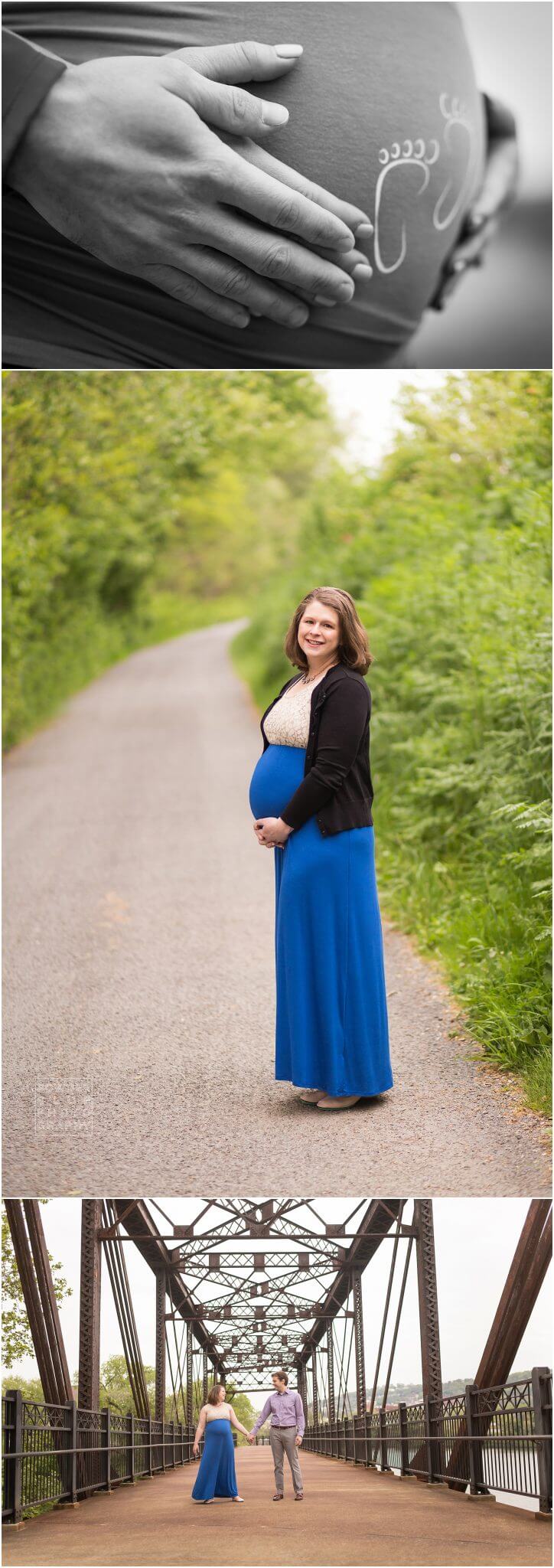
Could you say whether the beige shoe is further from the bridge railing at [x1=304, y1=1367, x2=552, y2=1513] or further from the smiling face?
the smiling face

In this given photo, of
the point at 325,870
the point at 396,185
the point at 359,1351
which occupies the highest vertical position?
the point at 396,185

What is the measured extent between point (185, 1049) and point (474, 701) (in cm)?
262

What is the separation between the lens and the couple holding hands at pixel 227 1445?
330cm

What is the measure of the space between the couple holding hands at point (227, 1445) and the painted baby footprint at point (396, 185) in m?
3.75

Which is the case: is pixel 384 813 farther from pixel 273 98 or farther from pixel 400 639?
pixel 273 98

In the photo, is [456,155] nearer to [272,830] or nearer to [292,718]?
[292,718]

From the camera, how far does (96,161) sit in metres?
3.44

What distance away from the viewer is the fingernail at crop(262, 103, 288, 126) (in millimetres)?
3547

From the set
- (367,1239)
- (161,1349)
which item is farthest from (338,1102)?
(161,1349)

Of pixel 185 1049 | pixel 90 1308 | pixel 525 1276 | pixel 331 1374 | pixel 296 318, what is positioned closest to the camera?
pixel 525 1276

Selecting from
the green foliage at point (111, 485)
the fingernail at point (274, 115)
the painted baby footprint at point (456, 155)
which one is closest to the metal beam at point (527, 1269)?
the painted baby footprint at point (456, 155)

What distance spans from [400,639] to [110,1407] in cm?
459

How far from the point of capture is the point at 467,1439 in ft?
11.0

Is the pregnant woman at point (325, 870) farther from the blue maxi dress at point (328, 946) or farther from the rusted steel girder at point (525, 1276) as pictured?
the rusted steel girder at point (525, 1276)
